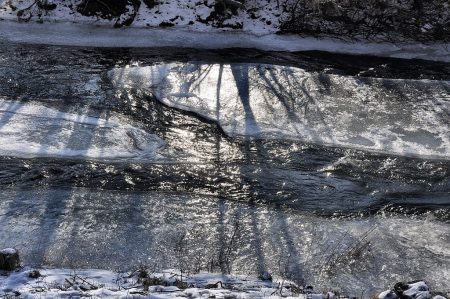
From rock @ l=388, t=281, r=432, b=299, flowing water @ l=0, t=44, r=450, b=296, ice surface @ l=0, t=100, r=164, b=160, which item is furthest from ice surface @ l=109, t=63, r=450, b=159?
rock @ l=388, t=281, r=432, b=299

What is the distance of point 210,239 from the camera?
25.0 feet

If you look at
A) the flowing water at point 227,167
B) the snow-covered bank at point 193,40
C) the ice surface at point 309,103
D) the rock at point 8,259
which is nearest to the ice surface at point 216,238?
the flowing water at point 227,167

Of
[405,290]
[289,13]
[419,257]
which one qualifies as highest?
[289,13]

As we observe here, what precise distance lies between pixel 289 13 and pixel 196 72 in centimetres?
466

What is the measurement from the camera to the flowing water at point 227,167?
735cm

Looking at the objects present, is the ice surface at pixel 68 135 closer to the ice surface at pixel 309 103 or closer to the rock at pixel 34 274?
the ice surface at pixel 309 103

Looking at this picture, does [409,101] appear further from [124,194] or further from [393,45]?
[124,194]

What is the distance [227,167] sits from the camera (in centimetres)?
945

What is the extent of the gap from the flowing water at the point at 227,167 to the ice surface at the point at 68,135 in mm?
34

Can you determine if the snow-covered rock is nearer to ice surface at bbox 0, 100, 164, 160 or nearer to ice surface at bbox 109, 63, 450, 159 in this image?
ice surface at bbox 109, 63, 450, 159

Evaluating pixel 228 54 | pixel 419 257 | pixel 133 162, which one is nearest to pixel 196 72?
pixel 228 54

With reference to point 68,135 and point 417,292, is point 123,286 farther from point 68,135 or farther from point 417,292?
point 68,135

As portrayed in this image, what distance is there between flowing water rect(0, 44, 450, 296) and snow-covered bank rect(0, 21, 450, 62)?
3.72 ft

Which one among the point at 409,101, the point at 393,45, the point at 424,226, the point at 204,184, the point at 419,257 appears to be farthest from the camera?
the point at 393,45
